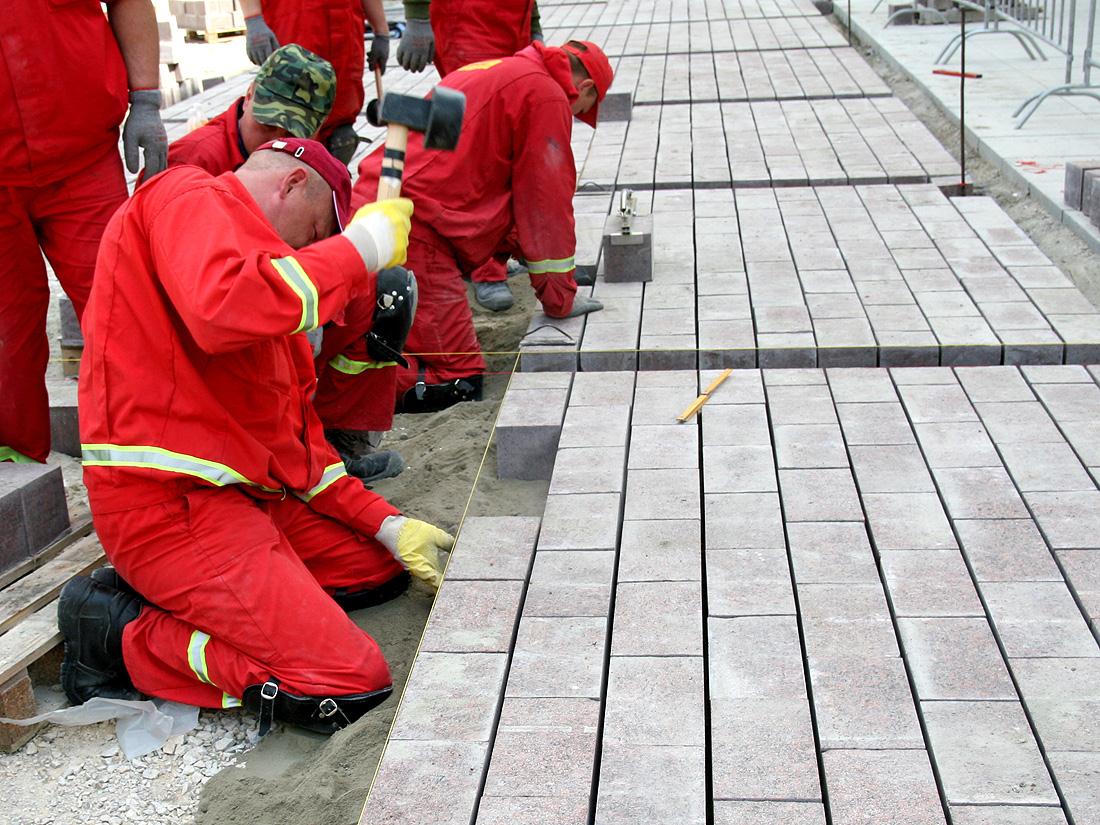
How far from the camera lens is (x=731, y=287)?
519 cm

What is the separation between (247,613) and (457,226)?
2238 mm

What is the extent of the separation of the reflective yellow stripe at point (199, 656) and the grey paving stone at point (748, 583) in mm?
1239

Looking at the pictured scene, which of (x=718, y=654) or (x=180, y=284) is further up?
(x=180, y=284)

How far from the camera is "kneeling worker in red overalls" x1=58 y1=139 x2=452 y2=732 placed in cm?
288

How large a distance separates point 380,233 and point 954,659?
65.1 inches

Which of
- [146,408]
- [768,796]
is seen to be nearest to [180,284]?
[146,408]

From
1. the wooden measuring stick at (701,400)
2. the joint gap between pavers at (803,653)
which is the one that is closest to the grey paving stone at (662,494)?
the joint gap between pavers at (803,653)

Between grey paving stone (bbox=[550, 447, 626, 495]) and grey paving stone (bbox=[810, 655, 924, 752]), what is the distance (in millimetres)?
1044

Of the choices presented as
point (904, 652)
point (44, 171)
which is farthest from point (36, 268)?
point (904, 652)

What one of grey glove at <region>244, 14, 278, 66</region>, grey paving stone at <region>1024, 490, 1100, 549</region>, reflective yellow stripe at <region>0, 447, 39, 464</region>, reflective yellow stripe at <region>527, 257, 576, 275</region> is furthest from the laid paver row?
reflective yellow stripe at <region>0, 447, 39, 464</region>

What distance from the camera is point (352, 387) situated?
14.0ft

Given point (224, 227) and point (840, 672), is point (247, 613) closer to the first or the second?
point (224, 227)

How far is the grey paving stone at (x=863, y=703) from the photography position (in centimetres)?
249

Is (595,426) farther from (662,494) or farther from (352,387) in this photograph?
(352,387)
